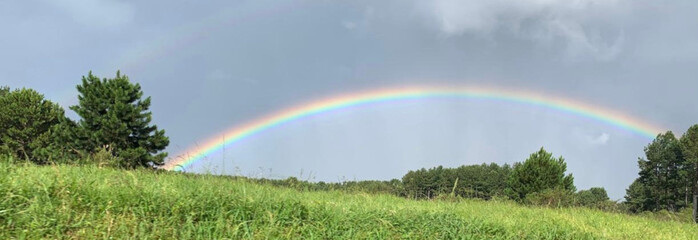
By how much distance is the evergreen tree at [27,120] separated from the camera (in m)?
35.0

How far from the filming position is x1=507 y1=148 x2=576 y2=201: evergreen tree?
30391 millimetres

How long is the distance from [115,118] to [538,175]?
2906cm

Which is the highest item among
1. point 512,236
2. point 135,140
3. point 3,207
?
point 135,140

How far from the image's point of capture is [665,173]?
210ft

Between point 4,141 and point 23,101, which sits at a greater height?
point 23,101

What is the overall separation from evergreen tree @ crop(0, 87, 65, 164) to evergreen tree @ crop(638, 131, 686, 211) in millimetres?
72236

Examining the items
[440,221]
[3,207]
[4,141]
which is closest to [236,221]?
[3,207]

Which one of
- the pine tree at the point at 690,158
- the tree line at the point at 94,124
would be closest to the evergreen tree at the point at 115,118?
the tree line at the point at 94,124

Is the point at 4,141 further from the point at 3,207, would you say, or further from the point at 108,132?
the point at 3,207

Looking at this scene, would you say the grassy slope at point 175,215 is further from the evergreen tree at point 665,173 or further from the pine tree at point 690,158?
the evergreen tree at point 665,173

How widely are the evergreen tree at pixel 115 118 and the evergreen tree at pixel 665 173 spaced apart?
65144 mm

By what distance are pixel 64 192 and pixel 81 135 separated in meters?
31.8

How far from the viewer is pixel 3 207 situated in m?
3.61

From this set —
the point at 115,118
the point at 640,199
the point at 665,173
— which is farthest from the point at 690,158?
the point at 115,118
